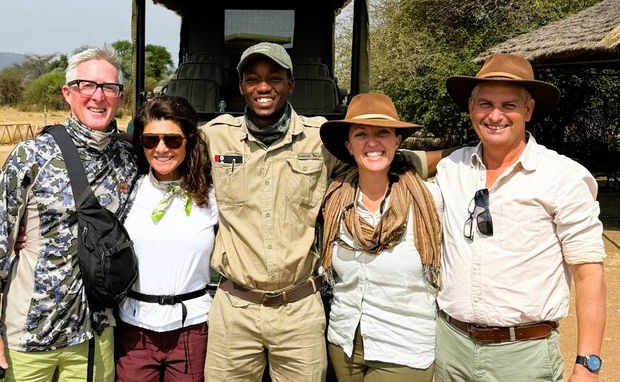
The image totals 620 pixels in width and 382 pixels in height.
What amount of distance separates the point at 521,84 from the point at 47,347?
83.3 inches

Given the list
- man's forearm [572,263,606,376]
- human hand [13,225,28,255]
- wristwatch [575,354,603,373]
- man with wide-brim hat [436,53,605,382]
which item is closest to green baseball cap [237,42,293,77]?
man with wide-brim hat [436,53,605,382]

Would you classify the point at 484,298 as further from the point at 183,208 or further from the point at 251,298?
the point at 183,208

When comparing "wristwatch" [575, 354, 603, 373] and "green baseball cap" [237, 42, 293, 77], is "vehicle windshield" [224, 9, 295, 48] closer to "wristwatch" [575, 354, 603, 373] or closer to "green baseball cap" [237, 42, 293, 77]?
"green baseball cap" [237, 42, 293, 77]

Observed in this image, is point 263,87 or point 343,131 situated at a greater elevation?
point 263,87

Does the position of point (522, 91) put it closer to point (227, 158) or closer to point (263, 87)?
point (263, 87)

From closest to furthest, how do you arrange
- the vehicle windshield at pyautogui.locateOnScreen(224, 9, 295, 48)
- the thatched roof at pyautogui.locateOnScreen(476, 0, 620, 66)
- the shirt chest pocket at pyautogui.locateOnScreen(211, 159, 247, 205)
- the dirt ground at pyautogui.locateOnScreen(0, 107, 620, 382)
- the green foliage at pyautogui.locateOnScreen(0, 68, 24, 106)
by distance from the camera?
the shirt chest pocket at pyautogui.locateOnScreen(211, 159, 247, 205), the dirt ground at pyautogui.locateOnScreen(0, 107, 620, 382), the vehicle windshield at pyautogui.locateOnScreen(224, 9, 295, 48), the thatched roof at pyautogui.locateOnScreen(476, 0, 620, 66), the green foliage at pyautogui.locateOnScreen(0, 68, 24, 106)

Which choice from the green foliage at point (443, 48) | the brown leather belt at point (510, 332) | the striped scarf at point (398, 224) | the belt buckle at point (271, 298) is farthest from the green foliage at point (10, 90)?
the brown leather belt at point (510, 332)

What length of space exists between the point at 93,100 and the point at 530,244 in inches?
70.9

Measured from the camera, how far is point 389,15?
19469mm

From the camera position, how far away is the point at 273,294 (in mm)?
2639

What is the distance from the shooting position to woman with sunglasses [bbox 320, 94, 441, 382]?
2494mm

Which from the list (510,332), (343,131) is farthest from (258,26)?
(510,332)

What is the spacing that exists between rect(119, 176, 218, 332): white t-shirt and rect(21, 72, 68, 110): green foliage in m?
38.7

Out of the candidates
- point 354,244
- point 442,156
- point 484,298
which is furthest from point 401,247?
point 442,156
